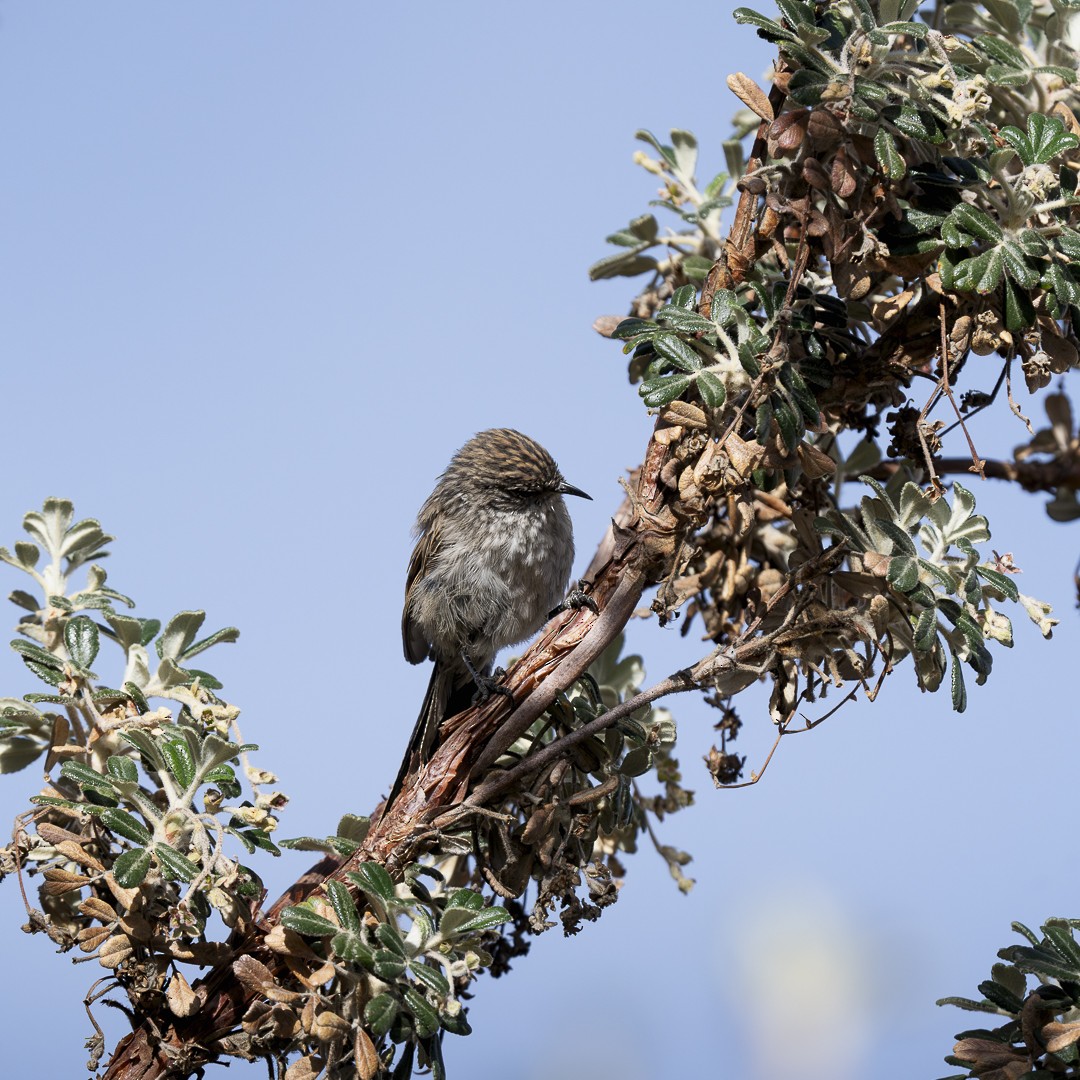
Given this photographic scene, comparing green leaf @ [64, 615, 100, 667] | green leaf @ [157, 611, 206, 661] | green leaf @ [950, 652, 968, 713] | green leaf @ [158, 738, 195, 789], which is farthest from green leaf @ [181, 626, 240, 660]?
green leaf @ [950, 652, 968, 713]

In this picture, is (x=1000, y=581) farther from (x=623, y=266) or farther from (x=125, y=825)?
(x=125, y=825)

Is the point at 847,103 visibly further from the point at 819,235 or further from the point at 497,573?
the point at 497,573

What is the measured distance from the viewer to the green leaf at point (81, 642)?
2947 mm

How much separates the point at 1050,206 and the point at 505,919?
2.02m

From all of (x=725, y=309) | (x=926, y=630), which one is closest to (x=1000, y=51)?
(x=725, y=309)

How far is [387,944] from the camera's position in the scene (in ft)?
8.04

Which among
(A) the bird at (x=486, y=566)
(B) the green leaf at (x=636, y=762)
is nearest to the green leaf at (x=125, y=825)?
(B) the green leaf at (x=636, y=762)

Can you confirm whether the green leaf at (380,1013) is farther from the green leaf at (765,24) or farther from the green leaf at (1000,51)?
the green leaf at (1000,51)

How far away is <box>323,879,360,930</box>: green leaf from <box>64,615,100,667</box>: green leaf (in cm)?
91

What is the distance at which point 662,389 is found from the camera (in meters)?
2.65

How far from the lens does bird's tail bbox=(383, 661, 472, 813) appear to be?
129 inches

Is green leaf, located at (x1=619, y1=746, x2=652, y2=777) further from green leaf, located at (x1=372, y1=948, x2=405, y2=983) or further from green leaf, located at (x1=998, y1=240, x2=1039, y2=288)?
green leaf, located at (x1=998, y1=240, x2=1039, y2=288)

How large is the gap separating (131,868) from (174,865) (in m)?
0.09

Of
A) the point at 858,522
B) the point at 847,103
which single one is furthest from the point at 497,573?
the point at 847,103
